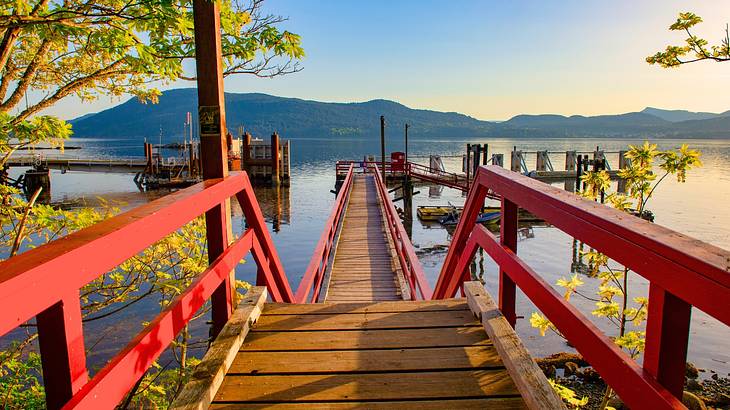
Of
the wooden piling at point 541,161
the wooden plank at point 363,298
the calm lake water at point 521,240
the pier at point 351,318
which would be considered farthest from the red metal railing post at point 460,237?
the wooden piling at point 541,161

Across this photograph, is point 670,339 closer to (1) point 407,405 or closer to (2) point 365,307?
(1) point 407,405

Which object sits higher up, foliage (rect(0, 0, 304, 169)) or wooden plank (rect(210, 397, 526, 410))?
foliage (rect(0, 0, 304, 169))

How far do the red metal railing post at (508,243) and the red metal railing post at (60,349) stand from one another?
2208mm

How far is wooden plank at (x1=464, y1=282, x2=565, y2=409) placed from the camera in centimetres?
211

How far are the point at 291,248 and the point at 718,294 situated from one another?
23023 mm

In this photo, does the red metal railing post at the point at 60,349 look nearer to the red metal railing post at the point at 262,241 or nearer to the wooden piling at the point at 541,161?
the red metal railing post at the point at 262,241

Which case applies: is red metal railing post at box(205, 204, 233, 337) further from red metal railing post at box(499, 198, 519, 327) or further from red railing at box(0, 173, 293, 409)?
red metal railing post at box(499, 198, 519, 327)

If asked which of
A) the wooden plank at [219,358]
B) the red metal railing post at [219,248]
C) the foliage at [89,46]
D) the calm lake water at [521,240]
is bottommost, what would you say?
the calm lake water at [521,240]

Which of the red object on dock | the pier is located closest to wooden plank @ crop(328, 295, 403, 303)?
the pier

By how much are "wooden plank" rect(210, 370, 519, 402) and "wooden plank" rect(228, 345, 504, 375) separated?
7 cm

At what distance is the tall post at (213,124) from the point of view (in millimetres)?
3062

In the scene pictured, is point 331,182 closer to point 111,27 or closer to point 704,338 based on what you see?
Result: point 704,338

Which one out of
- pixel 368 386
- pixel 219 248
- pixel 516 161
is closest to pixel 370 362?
pixel 368 386

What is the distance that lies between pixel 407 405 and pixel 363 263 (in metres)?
7.07
